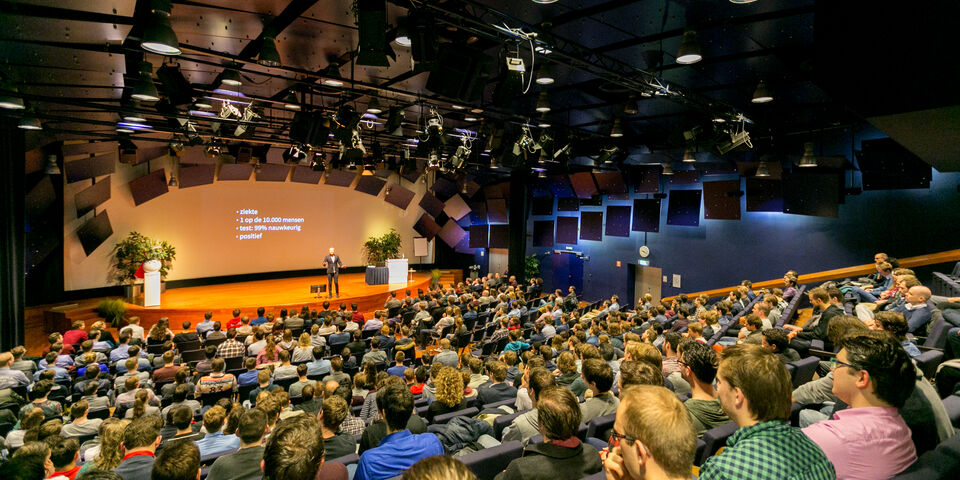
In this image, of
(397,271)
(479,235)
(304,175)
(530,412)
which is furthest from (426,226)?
(530,412)

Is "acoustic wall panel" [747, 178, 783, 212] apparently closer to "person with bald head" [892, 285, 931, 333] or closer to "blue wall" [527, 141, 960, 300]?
"blue wall" [527, 141, 960, 300]

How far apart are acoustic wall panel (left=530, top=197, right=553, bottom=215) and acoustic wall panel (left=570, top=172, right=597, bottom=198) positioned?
1537mm

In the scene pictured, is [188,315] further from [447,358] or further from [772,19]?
[772,19]

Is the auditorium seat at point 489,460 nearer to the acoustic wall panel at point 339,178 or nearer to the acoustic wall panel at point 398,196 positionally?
the acoustic wall panel at point 339,178

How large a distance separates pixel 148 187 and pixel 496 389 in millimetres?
13505

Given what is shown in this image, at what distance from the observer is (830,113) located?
9172 millimetres

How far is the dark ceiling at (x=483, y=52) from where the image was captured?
4.91m

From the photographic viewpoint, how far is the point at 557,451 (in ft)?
7.19

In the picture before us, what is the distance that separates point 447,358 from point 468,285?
8.75 metres

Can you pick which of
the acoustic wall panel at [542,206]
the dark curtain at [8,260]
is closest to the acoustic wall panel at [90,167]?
the dark curtain at [8,260]

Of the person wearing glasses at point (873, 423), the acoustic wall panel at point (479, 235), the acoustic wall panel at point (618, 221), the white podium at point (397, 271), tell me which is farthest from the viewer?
the acoustic wall panel at point (479, 235)

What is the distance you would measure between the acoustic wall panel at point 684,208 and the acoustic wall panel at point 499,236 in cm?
670

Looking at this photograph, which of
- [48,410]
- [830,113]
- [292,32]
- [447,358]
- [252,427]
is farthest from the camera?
[830,113]

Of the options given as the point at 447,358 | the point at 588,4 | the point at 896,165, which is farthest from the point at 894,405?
the point at 896,165
